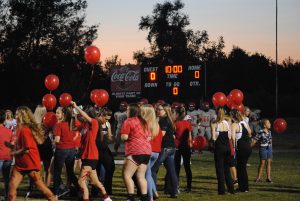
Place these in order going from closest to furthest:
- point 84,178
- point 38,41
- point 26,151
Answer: point 26,151 → point 84,178 → point 38,41

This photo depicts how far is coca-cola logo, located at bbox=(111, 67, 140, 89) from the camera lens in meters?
35.9

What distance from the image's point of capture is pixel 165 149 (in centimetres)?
1313

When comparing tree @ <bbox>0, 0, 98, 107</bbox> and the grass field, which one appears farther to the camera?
tree @ <bbox>0, 0, 98, 107</bbox>

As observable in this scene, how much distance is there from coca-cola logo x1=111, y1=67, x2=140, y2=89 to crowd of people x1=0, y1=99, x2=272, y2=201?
19851 millimetres

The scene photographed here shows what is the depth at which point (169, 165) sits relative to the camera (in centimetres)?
1330

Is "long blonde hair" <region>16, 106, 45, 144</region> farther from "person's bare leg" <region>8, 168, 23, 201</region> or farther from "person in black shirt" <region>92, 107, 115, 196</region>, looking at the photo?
"person in black shirt" <region>92, 107, 115, 196</region>

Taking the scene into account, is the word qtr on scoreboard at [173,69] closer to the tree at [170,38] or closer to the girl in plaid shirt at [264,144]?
the girl in plaid shirt at [264,144]

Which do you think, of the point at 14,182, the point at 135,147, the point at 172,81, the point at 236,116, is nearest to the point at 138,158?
the point at 135,147

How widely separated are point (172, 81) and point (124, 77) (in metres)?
6.15

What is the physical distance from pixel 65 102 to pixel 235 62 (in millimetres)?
62411

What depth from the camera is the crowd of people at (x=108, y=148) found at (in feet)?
34.1

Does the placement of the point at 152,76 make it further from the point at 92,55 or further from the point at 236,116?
the point at 236,116

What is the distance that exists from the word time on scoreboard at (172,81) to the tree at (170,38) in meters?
49.2

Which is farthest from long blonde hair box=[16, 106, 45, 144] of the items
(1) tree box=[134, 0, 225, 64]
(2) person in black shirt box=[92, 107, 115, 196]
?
(1) tree box=[134, 0, 225, 64]
